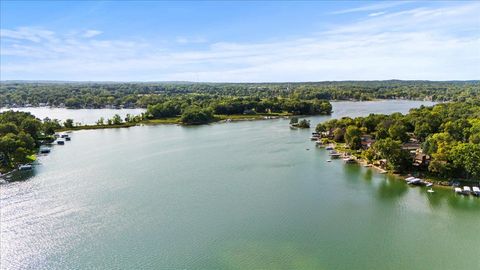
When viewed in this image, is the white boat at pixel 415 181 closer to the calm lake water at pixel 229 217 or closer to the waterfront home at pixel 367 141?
the calm lake water at pixel 229 217

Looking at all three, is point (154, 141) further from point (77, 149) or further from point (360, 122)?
point (360, 122)

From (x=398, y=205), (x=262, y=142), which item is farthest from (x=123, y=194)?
(x=262, y=142)

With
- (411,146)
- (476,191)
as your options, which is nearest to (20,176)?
(476,191)

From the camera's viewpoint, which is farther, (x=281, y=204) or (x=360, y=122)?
(x=360, y=122)

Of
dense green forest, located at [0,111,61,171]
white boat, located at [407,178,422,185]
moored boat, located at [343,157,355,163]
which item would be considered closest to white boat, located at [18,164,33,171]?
dense green forest, located at [0,111,61,171]

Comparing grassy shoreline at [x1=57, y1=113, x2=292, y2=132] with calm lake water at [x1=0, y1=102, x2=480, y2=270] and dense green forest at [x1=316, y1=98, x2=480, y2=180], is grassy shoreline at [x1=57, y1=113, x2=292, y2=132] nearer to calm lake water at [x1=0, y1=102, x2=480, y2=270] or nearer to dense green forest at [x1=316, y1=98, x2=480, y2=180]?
calm lake water at [x1=0, y1=102, x2=480, y2=270]

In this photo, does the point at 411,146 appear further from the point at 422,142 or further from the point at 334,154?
the point at 334,154
